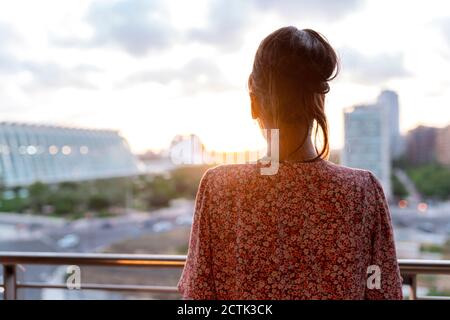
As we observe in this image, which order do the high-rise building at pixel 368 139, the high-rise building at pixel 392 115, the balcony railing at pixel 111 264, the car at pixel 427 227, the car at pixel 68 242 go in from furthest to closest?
the car at pixel 68 242 < the car at pixel 427 227 < the high-rise building at pixel 392 115 < the high-rise building at pixel 368 139 < the balcony railing at pixel 111 264

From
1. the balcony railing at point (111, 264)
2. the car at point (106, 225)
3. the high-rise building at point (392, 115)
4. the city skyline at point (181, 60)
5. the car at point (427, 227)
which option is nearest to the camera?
the balcony railing at point (111, 264)

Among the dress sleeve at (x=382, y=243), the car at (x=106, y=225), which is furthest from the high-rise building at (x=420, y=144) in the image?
the car at (x=106, y=225)

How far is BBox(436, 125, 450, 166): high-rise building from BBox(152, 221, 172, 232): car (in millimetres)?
1836

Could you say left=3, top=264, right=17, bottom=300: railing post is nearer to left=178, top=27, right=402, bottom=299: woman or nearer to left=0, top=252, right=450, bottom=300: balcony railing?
left=0, top=252, right=450, bottom=300: balcony railing

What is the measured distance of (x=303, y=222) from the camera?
78 cm

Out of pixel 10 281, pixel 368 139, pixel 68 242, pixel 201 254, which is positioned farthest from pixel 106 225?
pixel 201 254

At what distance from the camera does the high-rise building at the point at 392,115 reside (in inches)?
88.1

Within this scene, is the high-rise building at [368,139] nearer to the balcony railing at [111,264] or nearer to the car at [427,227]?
the balcony railing at [111,264]

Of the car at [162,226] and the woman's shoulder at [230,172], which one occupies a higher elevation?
the woman's shoulder at [230,172]

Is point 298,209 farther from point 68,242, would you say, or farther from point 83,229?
point 83,229

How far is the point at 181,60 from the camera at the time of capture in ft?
8.92

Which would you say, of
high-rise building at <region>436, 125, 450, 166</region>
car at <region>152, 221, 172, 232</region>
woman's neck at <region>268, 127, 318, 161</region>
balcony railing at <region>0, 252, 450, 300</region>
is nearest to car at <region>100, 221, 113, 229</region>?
car at <region>152, 221, 172, 232</region>

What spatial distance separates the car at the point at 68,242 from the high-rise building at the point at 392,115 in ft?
6.82
